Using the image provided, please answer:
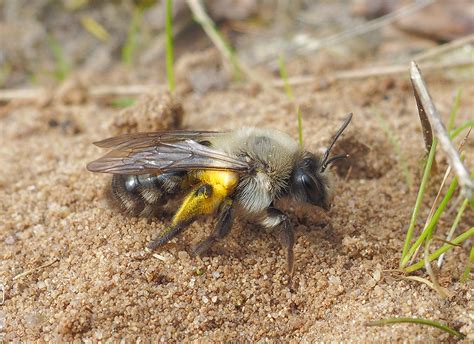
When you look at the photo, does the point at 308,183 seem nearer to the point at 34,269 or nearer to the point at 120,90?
the point at 34,269

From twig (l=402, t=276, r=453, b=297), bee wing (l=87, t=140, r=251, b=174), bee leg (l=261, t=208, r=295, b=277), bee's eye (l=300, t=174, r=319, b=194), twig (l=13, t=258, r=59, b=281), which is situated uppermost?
bee wing (l=87, t=140, r=251, b=174)

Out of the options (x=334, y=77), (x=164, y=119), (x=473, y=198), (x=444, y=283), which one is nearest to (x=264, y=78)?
(x=334, y=77)

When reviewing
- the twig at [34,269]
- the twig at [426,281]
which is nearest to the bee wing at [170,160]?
the twig at [34,269]

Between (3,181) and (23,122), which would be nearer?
(3,181)

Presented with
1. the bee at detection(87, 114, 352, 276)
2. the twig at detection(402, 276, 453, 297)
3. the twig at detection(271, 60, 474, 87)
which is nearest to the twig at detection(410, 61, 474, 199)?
the bee at detection(87, 114, 352, 276)

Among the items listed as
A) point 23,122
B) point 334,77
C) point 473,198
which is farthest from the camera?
point 334,77

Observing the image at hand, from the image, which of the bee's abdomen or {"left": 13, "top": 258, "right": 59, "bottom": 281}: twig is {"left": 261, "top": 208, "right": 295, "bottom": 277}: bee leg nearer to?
the bee's abdomen

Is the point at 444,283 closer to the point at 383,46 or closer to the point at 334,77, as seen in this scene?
the point at 334,77

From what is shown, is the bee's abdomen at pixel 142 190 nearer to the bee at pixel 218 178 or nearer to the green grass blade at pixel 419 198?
the bee at pixel 218 178
